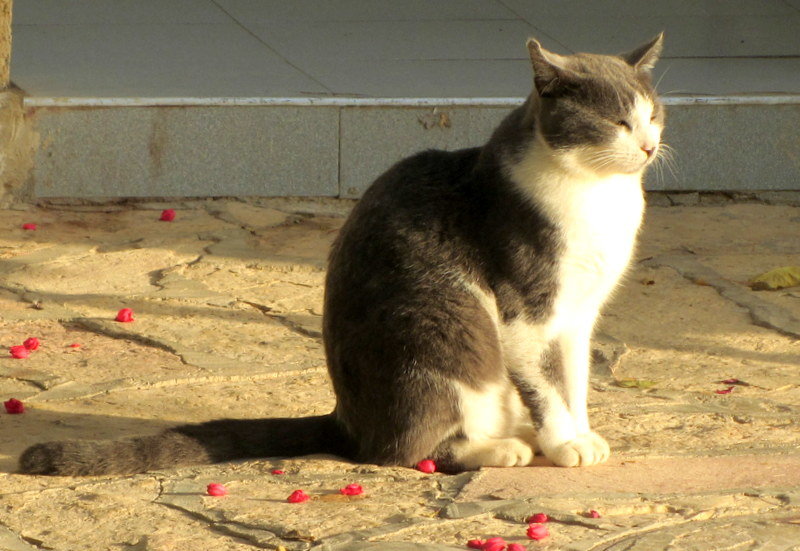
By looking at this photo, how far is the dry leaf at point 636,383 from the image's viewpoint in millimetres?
4203

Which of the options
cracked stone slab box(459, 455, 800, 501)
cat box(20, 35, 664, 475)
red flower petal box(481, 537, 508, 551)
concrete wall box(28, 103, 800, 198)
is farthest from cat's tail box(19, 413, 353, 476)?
concrete wall box(28, 103, 800, 198)

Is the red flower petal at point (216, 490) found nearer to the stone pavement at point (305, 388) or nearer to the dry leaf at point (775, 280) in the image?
the stone pavement at point (305, 388)

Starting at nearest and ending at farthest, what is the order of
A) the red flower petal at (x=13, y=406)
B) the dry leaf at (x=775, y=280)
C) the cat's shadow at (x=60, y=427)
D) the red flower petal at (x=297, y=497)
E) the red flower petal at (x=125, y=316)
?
1. the red flower petal at (x=297, y=497)
2. the cat's shadow at (x=60, y=427)
3. the red flower petal at (x=13, y=406)
4. the red flower petal at (x=125, y=316)
5. the dry leaf at (x=775, y=280)

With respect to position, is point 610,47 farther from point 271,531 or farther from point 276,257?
point 271,531

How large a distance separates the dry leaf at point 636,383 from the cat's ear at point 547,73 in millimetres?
1393

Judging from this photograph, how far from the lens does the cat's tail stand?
318 centimetres

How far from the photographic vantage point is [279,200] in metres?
6.46

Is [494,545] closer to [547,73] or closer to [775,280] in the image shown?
[547,73]

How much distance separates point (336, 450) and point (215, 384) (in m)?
0.87

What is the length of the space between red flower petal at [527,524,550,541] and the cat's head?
1.02 metres

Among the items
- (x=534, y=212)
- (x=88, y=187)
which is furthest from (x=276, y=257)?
(x=534, y=212)

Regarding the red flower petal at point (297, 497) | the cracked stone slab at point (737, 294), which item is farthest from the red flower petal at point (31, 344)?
the cracked stone slab at point (737, 294)

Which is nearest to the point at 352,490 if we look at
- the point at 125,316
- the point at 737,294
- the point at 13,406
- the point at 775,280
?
the point at 13,406

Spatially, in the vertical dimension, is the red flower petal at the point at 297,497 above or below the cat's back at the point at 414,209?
below
